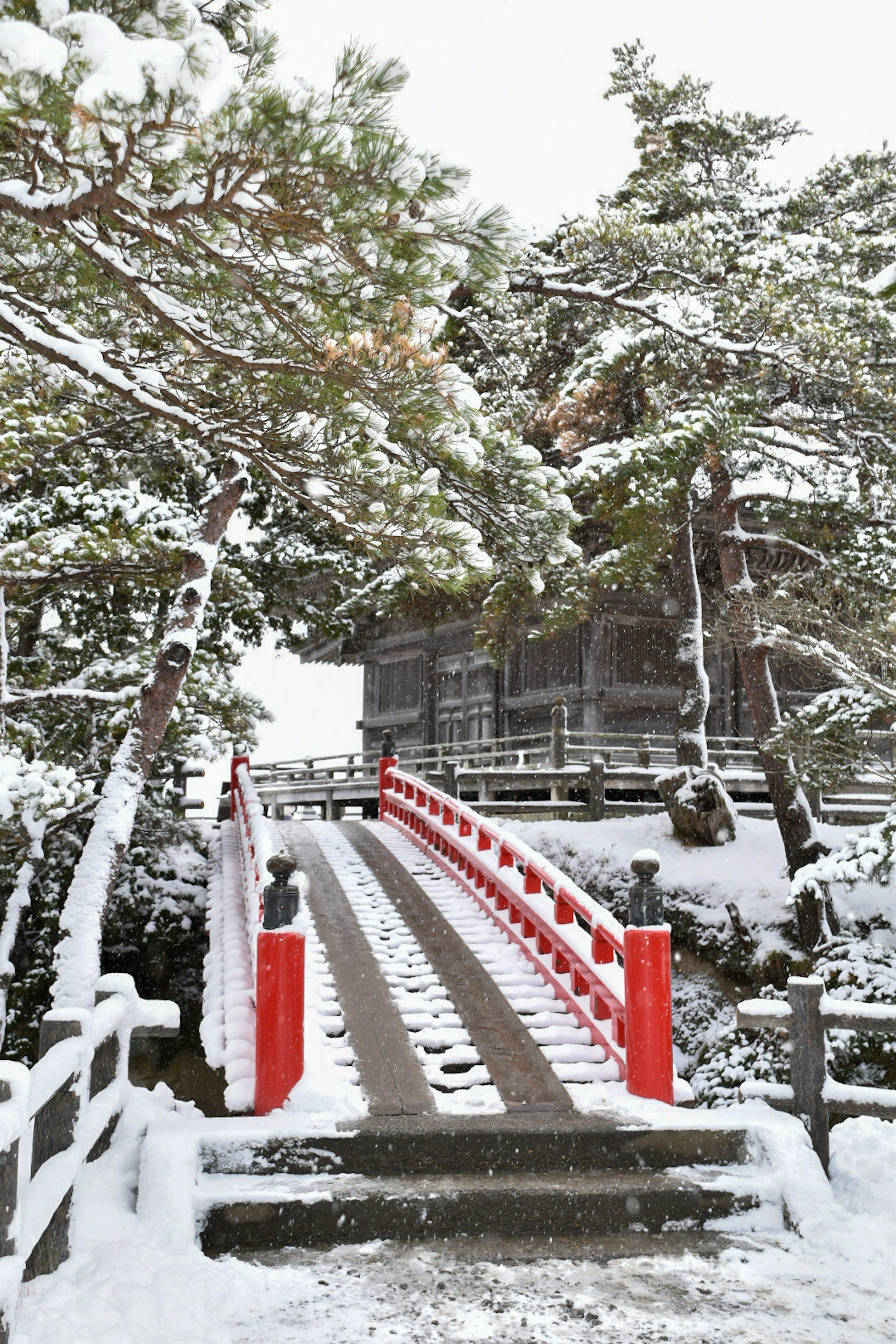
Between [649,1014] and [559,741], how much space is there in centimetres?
1151

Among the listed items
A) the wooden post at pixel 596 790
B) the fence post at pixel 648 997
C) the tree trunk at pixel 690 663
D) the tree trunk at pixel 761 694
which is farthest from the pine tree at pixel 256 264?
the wooden post at pixel 596 790

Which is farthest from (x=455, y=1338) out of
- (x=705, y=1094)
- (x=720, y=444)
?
Result: (x=720, y=444)

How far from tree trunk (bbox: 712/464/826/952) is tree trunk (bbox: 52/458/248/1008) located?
20.8 ft

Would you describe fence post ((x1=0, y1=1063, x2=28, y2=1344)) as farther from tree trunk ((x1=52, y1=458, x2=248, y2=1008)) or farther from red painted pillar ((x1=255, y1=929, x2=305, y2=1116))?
tree trunk ((x1=52, y1=458, x2=248, y2=1008))

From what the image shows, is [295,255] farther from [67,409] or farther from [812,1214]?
[67,409]

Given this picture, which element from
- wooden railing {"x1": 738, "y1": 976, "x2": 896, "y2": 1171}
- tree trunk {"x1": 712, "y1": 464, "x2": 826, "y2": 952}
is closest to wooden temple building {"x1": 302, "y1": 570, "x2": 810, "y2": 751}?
tree trunk {"x1": 712, "y1": 464, "x2": 826, "y2": 952}

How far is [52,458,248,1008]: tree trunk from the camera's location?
1064cm

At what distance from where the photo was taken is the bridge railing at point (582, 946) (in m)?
6.55

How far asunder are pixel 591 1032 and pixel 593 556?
12.3m

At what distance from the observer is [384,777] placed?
18359 millimetres

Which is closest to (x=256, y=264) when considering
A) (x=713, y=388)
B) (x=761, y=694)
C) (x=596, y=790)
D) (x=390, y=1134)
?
(x=390, y=1134)

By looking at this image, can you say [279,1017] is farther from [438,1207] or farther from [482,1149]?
[438,1207]

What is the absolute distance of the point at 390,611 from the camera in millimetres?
19094

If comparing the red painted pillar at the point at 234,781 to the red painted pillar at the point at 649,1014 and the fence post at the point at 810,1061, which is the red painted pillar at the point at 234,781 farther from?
the fence post at the point at 810,1061
